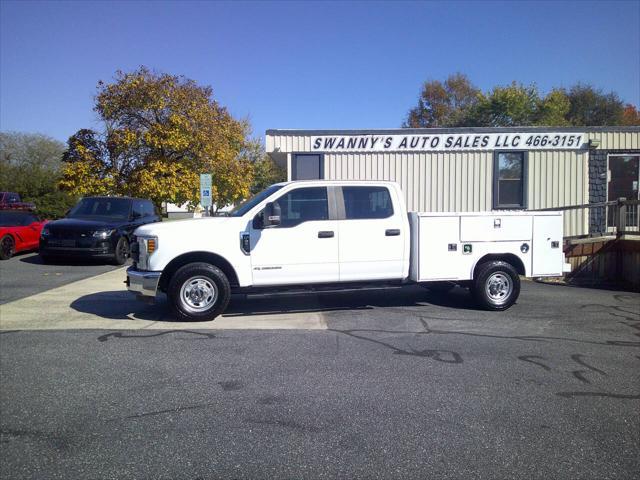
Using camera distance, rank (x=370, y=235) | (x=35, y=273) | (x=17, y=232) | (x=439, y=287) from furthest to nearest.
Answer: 1. (x=17, y=232)
2. (x=35, y=273)
3. (x=439, y=287)
4. (x=370, y=235)

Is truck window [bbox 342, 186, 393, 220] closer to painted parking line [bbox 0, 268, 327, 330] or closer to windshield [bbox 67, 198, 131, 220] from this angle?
painted parking line [bbox 0, 268, 327, 330]

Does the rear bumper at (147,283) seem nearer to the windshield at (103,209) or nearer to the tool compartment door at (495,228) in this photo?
the tool compartment door at (495,228)

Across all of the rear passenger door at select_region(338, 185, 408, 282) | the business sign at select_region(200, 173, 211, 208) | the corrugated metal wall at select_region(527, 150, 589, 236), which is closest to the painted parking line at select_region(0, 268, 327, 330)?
the rear passenger door at select_region(338, 185, 408, 282)

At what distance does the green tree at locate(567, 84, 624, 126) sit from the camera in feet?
135

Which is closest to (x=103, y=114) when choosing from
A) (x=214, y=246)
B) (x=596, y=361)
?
(x=214, y=246)

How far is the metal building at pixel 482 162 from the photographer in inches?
628

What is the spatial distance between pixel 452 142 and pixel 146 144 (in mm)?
12602

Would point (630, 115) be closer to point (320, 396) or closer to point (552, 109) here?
point (552, 109)

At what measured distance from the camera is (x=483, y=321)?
24.9 ft

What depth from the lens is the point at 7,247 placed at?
14375 mm

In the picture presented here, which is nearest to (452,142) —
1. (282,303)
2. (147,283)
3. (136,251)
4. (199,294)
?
(282,303)

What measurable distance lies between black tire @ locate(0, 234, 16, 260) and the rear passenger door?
36.2 feet

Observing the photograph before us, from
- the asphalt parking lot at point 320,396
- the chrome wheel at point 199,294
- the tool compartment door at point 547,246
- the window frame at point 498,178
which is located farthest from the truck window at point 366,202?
the window frame at point 498,178

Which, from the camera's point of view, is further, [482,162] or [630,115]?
[630,115]
